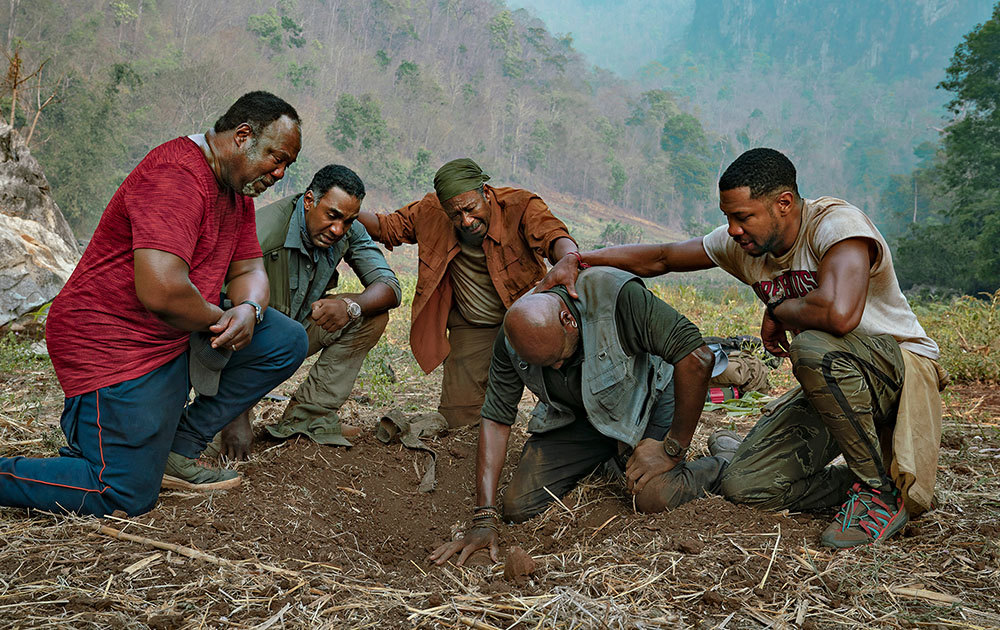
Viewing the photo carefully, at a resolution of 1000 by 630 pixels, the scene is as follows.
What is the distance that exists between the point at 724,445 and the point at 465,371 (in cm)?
158

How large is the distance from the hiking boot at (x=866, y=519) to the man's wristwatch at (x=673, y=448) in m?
0.57

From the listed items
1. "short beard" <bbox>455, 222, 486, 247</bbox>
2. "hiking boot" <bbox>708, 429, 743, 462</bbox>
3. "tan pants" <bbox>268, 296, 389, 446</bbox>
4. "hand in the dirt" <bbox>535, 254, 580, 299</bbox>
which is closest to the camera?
"hand in the dirt" <bbox>535, 254, 580, 299</bbox>

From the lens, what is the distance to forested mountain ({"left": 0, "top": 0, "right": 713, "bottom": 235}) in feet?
69.9

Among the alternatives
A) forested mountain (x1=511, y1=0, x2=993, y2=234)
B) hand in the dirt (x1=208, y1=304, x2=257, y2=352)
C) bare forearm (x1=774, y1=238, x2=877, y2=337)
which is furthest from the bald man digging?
forested mountain (x1=511, y1=0, x2=993, y2=234)

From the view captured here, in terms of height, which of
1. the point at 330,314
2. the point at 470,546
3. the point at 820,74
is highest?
the point at 820,74

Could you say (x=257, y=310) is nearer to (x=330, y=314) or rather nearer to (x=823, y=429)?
(x=330, y=314)

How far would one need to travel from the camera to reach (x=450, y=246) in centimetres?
392

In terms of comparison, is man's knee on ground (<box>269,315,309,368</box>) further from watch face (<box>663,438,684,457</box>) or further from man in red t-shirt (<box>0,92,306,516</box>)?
watch face (<box>663,438,684,457</box>)

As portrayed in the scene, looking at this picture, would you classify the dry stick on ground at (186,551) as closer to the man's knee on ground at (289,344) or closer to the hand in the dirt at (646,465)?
the man's knee on ground at (289,344)

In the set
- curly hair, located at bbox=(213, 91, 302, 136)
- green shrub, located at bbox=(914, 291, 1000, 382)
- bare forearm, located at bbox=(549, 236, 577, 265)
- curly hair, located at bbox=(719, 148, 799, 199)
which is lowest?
green shrub, located at bbox=(914, 291, 1000, 382)

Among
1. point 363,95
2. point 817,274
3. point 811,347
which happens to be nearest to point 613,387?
point 811,347

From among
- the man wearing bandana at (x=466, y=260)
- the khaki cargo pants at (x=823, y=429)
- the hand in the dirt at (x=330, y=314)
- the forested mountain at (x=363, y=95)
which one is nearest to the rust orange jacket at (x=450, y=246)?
the man wearing bandana at (x=466, y=260)

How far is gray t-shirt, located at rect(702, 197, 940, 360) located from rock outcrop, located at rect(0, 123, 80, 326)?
5.72 meters

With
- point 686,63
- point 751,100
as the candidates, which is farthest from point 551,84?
point 686,63
